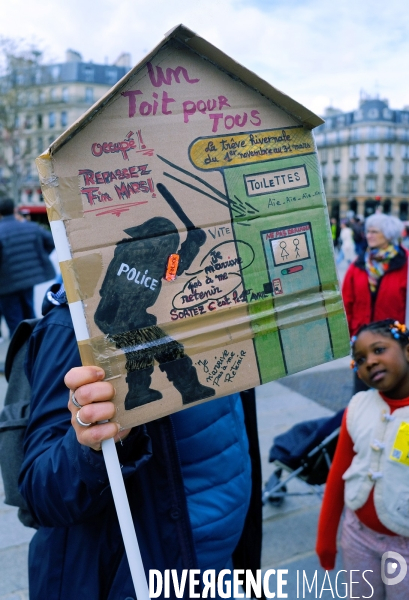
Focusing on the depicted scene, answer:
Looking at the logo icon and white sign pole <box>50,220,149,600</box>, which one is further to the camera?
the logo icon

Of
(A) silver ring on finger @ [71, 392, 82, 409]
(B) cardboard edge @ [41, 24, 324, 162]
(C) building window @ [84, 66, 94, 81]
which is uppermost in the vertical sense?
(C) building window @ [84, 66, 94, 81]

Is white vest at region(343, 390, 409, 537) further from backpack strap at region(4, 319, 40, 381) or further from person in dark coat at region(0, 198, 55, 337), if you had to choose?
person in dark coat at region(0, 198, 55, 337)

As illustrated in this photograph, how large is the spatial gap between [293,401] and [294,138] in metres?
4.21

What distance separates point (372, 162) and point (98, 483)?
7953cm

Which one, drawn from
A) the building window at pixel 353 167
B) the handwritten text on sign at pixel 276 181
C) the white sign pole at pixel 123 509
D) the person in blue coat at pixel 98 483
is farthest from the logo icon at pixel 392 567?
the building window at pixel 353 167

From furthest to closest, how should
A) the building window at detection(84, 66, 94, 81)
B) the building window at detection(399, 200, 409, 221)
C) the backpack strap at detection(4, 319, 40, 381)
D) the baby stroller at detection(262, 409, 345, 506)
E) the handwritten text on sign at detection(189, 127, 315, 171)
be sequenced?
1. the building window at detection(399, 200, 409, 221)
2. the building window at detection(84, 66, 94, 81)
3. the baby stroller at detection(262, 409, 345, 506)
4. the backpack strap at detection(4, 319, 40, 381)
5. the handwritten text on sign at detection(189, 127, 315, 171)

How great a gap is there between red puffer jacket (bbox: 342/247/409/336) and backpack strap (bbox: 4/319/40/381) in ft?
9.81

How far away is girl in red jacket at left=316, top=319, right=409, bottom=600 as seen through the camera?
Result: 190 cm

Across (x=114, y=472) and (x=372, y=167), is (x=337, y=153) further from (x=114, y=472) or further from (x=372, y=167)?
(x=114, y=472)

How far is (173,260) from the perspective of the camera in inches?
42.3

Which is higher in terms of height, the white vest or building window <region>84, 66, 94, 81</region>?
building window <region>84, 66, 94, 81</region>

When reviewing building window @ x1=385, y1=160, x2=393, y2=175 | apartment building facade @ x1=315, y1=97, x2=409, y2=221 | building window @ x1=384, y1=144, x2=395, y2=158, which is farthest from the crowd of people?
building window @ x1=384, y1=144, x2=395, y2=158

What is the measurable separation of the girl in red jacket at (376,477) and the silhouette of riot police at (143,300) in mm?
1190

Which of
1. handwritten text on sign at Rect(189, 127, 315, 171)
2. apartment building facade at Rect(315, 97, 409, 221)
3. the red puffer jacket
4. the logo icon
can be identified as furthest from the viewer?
apartment building facade at Rect(315, 97, 409, 221)
